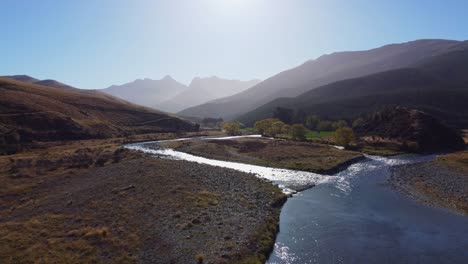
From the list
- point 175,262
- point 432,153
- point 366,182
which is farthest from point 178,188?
point 432,153

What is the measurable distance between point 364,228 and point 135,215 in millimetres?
29889

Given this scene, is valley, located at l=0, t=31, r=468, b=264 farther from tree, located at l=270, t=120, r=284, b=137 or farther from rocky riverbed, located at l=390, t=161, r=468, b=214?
tree, located at l=270, t=120, r=284, b=137

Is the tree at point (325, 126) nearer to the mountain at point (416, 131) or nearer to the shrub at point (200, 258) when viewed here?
the mountain at point (416, 131)

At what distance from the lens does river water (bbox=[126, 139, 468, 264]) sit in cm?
3272

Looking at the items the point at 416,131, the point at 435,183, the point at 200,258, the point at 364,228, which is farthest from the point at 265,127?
the point at 200,258

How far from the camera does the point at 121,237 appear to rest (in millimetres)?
33625

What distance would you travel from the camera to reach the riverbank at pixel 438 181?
50.3 meters

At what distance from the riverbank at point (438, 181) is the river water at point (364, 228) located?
10.1 ft

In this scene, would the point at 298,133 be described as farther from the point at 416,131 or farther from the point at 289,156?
the point at 289,156

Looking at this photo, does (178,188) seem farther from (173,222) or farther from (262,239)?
(262,239)

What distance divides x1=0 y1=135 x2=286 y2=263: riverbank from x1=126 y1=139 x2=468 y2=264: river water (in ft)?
11.0

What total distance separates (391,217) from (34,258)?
44136 millimetres

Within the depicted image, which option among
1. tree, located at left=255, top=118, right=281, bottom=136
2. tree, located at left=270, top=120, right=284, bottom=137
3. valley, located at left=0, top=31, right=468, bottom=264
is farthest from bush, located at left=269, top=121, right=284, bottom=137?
valley, located at left=0, top=31, right=468, bottom=264

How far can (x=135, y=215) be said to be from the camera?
4019cm
